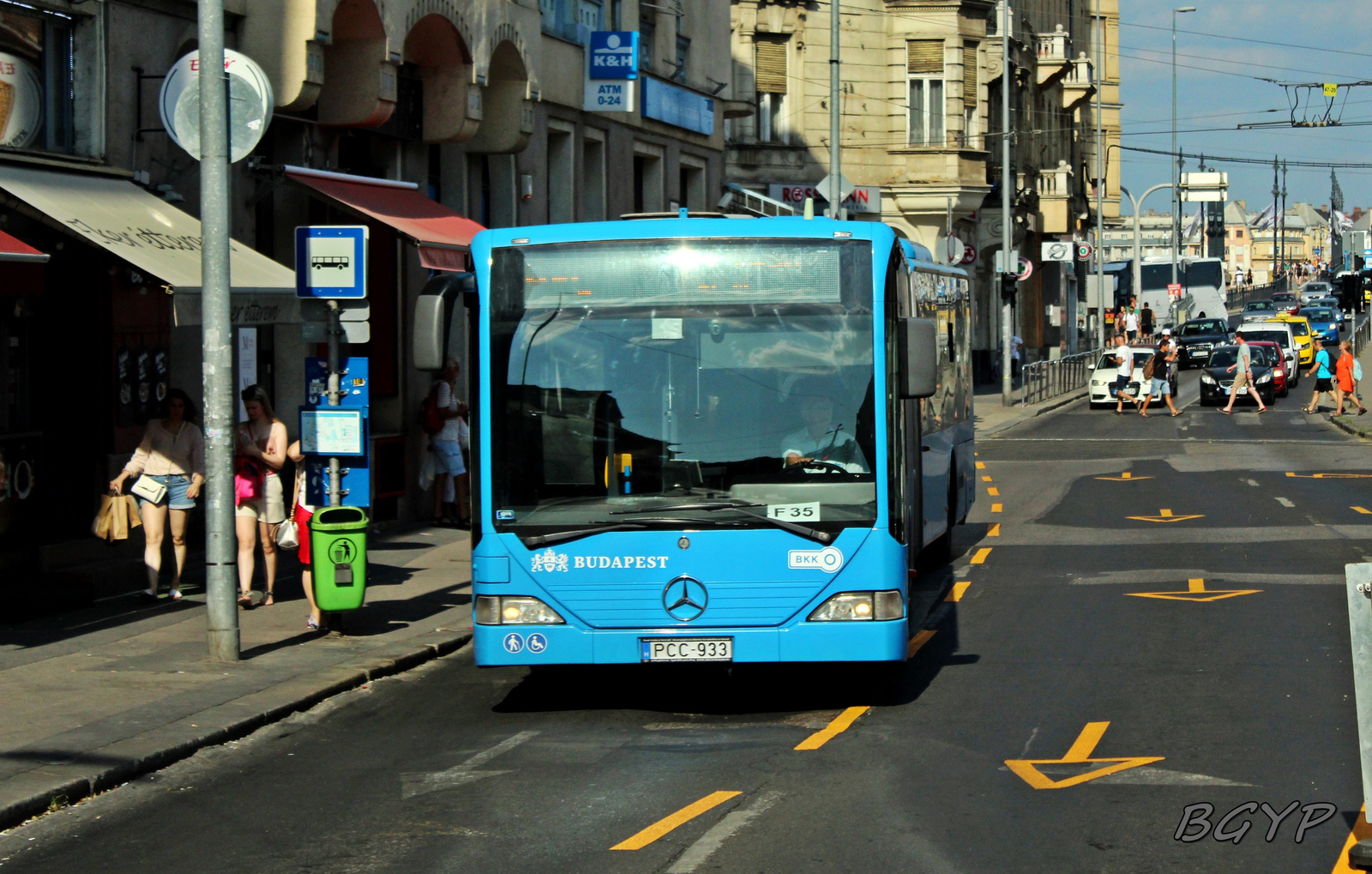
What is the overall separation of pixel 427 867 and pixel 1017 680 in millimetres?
4828

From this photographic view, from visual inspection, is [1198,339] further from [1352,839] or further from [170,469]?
[1352,839]

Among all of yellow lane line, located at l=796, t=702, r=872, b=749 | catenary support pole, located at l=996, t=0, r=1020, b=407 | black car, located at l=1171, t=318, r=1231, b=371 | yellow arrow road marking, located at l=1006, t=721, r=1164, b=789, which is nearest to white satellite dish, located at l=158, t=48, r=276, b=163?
yellow lane line, located at l=796, t=702, r=872, b=749

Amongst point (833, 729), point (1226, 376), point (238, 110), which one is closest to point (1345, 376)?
point (1226, 376)

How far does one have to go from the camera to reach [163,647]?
11859 mm

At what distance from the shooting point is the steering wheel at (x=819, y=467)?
30.7ft

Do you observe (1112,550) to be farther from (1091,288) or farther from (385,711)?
(1091,288)

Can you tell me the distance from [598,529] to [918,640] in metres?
3.61

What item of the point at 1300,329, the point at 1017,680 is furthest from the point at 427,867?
the point at 1300,329

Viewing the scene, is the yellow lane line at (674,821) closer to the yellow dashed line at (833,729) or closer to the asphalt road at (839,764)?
the asphalt road at (839,764)

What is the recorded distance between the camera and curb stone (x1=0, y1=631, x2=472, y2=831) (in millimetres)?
7703

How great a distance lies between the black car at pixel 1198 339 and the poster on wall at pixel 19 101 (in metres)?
52.8

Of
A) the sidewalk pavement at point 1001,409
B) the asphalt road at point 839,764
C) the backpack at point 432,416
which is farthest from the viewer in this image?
the sidewalk pavement at point 1001,409

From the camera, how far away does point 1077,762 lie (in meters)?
8.12

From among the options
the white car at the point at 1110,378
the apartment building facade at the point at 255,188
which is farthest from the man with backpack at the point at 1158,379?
the apartment building facade at the point at 255,188
